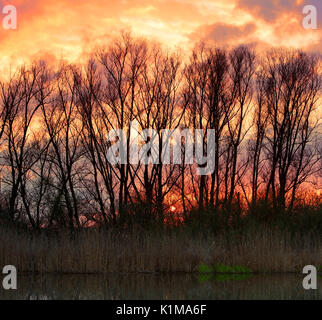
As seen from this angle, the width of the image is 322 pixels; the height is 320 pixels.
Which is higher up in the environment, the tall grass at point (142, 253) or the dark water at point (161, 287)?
the tall grass at point (142, 253)

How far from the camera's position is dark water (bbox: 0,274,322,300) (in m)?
12.9

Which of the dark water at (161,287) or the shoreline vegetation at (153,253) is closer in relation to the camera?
the dark water at (161,287)

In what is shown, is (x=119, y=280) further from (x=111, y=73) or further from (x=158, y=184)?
(x=111, y=73)

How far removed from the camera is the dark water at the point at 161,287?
12852 millimetres

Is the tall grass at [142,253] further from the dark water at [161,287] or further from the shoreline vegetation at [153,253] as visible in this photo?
the dark water at [161,287]

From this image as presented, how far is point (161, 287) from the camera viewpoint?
14.3m

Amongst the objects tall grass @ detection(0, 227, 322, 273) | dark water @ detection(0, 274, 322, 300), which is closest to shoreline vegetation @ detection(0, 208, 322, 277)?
tall grass @ detection(0, 227, 322, 273)

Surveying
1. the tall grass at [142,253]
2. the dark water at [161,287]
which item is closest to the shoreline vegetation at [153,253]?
the tall grass at [142,253]

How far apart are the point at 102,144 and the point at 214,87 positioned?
6835mm

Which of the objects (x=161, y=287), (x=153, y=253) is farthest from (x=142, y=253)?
(x=161, y=287)

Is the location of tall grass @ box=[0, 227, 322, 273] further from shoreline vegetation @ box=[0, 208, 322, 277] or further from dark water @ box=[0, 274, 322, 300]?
dark water @ box=[0, 274, 322, 300]

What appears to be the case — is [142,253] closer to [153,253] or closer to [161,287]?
[153,253]

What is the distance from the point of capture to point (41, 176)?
32.4 m
